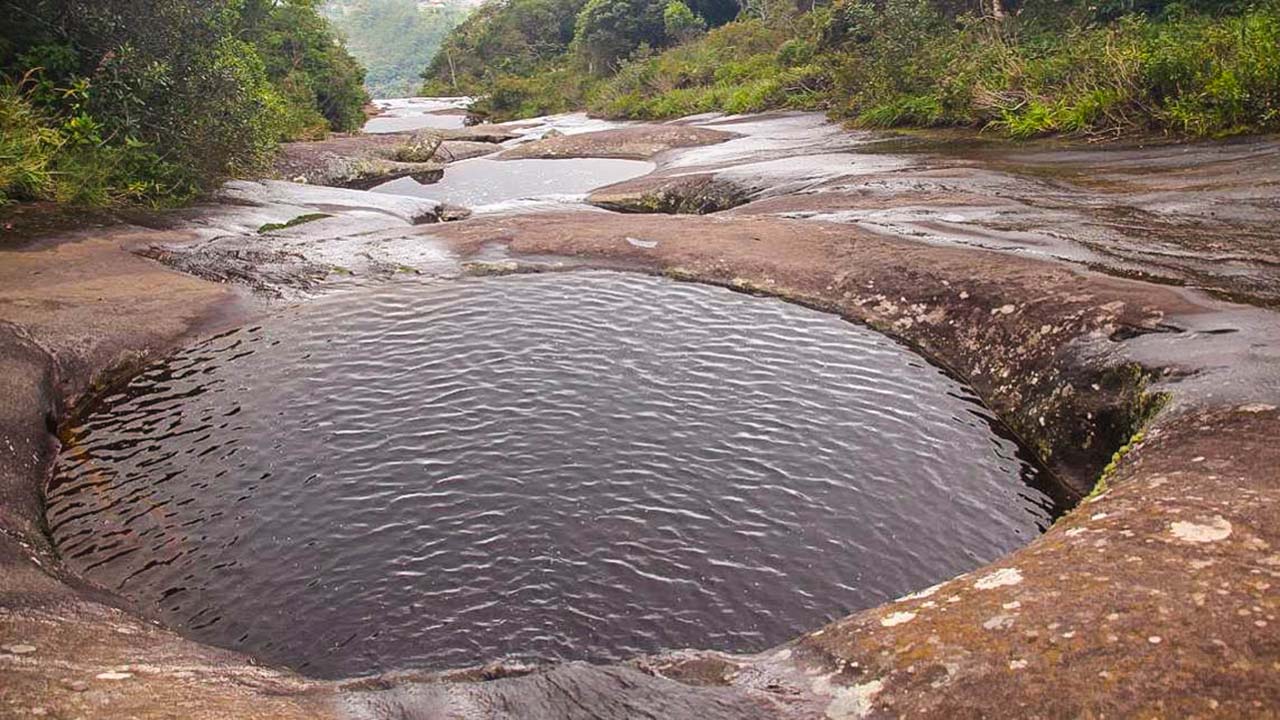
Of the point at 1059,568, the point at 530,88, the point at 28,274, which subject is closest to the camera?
the point at 1059,568

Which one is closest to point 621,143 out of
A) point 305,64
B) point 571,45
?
point 305,64

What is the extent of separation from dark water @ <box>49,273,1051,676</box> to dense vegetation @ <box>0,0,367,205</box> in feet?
25.0

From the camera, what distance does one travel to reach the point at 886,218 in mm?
16219

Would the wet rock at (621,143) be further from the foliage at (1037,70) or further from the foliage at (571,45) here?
the foliage at (571,45)

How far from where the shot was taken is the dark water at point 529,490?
6520mm

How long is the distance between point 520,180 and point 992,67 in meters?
16.9

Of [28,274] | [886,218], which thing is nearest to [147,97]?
[28,274]

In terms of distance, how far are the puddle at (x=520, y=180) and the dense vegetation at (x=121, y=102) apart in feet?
25.3

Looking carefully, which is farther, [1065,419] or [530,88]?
[530,88]

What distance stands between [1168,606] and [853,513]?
3.31 metres

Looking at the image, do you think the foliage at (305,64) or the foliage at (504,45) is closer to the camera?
the foliage at (305,64)

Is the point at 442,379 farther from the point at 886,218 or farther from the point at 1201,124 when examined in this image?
the point at 1201,124

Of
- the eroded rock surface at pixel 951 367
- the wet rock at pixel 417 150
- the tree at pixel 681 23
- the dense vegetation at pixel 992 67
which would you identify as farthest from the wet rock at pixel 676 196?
the tree at pixel 681 23

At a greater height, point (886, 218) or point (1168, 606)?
point (886, 218)
